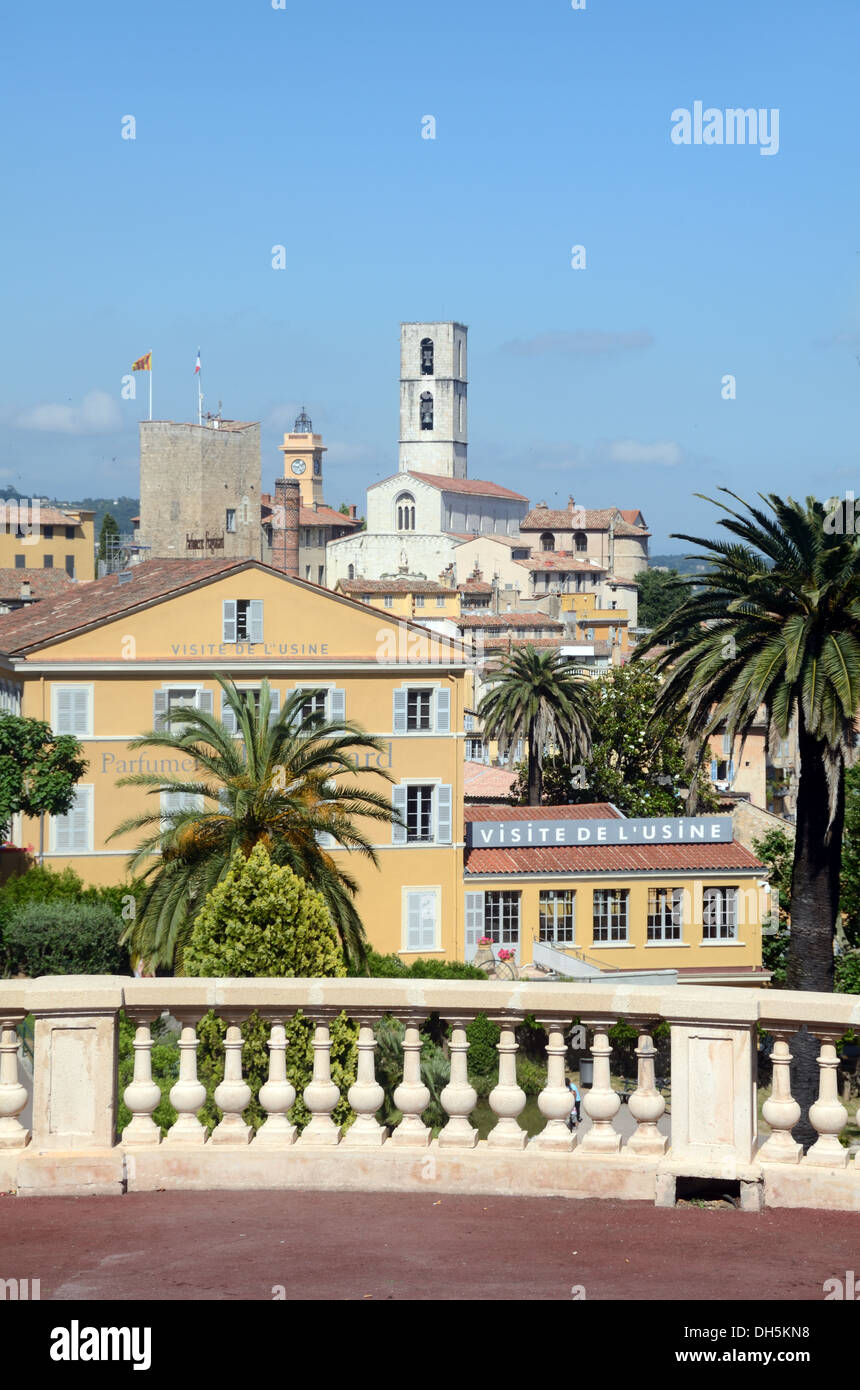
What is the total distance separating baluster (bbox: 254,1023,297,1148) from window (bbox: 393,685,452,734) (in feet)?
150

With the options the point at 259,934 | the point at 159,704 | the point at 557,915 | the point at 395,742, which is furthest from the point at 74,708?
the point at 259,934

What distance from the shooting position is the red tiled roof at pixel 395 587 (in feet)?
453

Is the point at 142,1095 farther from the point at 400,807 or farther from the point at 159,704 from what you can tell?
the point at 400,807

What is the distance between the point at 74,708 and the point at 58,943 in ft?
39.6

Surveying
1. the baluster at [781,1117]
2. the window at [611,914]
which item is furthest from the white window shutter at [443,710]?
the baluster at [781,1117]

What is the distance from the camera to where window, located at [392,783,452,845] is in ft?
182

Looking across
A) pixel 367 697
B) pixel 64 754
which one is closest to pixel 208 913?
pixel 64 754

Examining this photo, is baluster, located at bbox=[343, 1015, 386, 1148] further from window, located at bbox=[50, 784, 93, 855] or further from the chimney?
the chimney

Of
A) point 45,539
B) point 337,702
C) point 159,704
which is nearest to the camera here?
point 159,704

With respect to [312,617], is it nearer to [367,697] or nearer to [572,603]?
[367,697]

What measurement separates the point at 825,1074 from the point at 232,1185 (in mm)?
3267

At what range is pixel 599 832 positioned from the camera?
57.5 meters

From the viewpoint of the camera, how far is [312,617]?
55.9 meters
